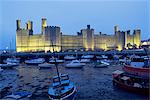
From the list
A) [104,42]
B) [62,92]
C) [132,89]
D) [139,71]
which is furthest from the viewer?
[104,42]

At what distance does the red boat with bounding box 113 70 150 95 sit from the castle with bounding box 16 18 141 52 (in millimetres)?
65498

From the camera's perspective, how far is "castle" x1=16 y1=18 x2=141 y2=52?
91.4 meters

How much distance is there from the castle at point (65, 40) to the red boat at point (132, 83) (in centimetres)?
6550

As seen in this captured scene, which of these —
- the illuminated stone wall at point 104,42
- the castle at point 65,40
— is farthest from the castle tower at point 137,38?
the illuminated stone wall at point 104,42

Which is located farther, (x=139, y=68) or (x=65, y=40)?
(x=65, y=40)

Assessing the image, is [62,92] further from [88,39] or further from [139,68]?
[88,39]

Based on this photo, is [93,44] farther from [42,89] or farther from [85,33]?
[42,89]

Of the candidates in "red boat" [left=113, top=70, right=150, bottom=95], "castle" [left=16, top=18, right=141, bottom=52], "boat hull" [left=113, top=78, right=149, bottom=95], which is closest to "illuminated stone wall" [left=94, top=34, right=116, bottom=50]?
"castle" [left=16, top=18, right=141, bottom=52]

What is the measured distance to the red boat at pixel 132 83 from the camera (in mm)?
20669

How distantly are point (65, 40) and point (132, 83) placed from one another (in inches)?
2870

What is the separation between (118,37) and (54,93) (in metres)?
84.6

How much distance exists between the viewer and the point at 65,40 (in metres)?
94.3

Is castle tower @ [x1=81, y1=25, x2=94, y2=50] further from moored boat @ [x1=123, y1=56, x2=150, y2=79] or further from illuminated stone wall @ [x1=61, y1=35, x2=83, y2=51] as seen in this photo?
moored boat @ [x1=123, y1=56, x2=150, y2=79]

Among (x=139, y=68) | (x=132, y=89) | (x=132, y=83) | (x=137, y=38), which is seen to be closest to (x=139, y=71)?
(x=139, y=68)
